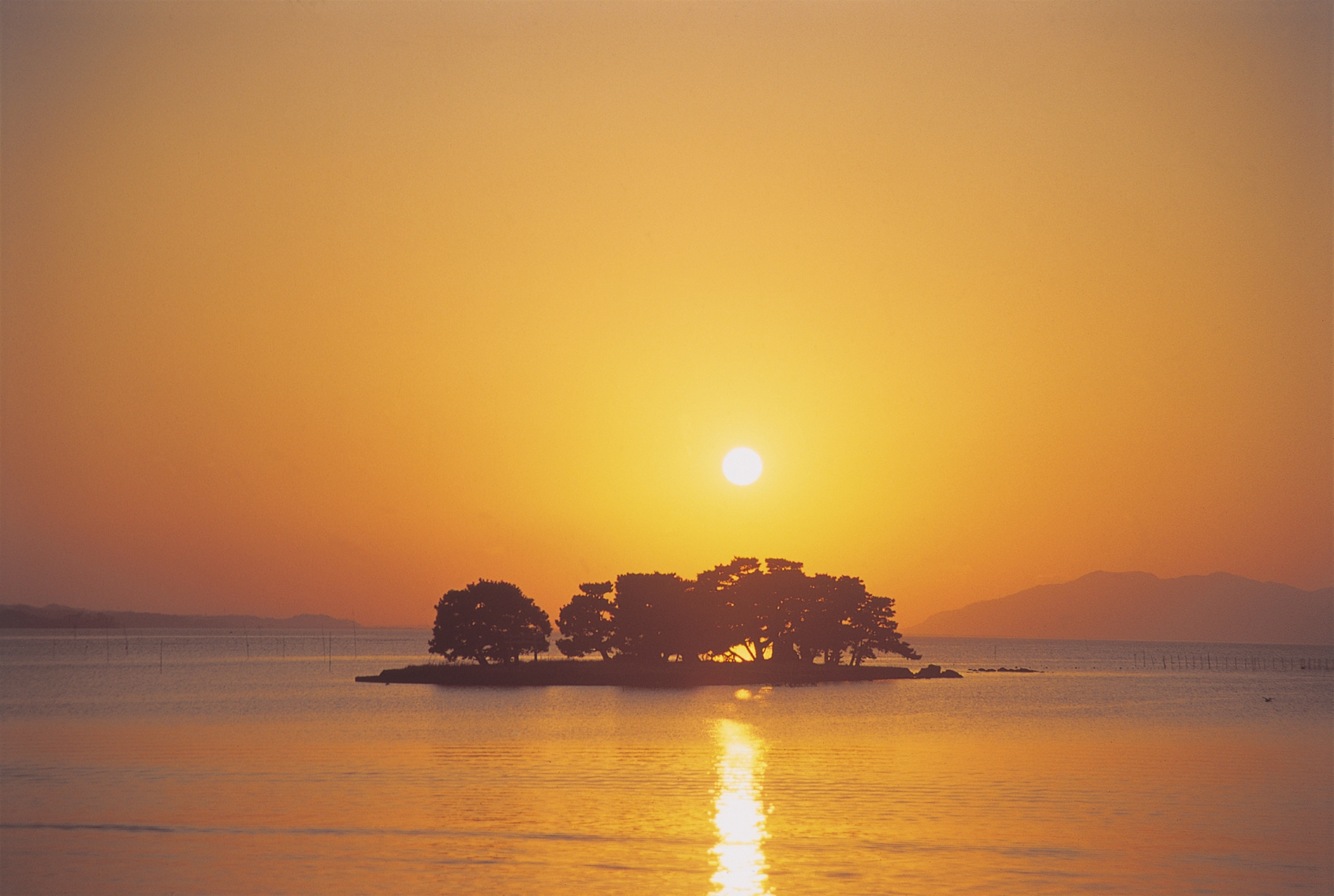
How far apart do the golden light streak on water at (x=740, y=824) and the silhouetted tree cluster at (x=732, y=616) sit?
246 feet

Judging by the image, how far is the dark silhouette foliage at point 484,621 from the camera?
5310 inches

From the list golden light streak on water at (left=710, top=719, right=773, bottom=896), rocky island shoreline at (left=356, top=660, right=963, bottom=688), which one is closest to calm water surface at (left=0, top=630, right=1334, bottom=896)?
golden light streak on water at (left=710, top=719, right=773, bottom=896)

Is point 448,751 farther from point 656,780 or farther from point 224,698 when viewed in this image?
point 224,698

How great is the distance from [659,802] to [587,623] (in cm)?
9685

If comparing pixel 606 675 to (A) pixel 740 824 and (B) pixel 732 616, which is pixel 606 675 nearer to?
(B) pixel 732 616

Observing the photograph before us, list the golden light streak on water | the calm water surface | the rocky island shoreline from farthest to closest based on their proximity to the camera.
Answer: the rocky island shoreline, the calm water surface, the golden light streak on water

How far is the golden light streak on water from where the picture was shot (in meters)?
31.4

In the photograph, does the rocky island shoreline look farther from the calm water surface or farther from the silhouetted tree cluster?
the calm water surface

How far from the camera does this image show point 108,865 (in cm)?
3391

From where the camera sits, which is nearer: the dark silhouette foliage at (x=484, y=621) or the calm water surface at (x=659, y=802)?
the calm water surface at (x=659, y=802)

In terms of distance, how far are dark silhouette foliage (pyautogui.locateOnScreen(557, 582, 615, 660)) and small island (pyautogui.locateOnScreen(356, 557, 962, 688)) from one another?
13cm

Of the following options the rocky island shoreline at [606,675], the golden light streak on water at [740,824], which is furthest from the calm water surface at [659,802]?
the rocky island shoreline at [606,675]

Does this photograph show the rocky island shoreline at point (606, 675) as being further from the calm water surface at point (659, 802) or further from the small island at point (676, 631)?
the calm water surface at point (659, 802)

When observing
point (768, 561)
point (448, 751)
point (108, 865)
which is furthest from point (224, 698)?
point (108, 865)
